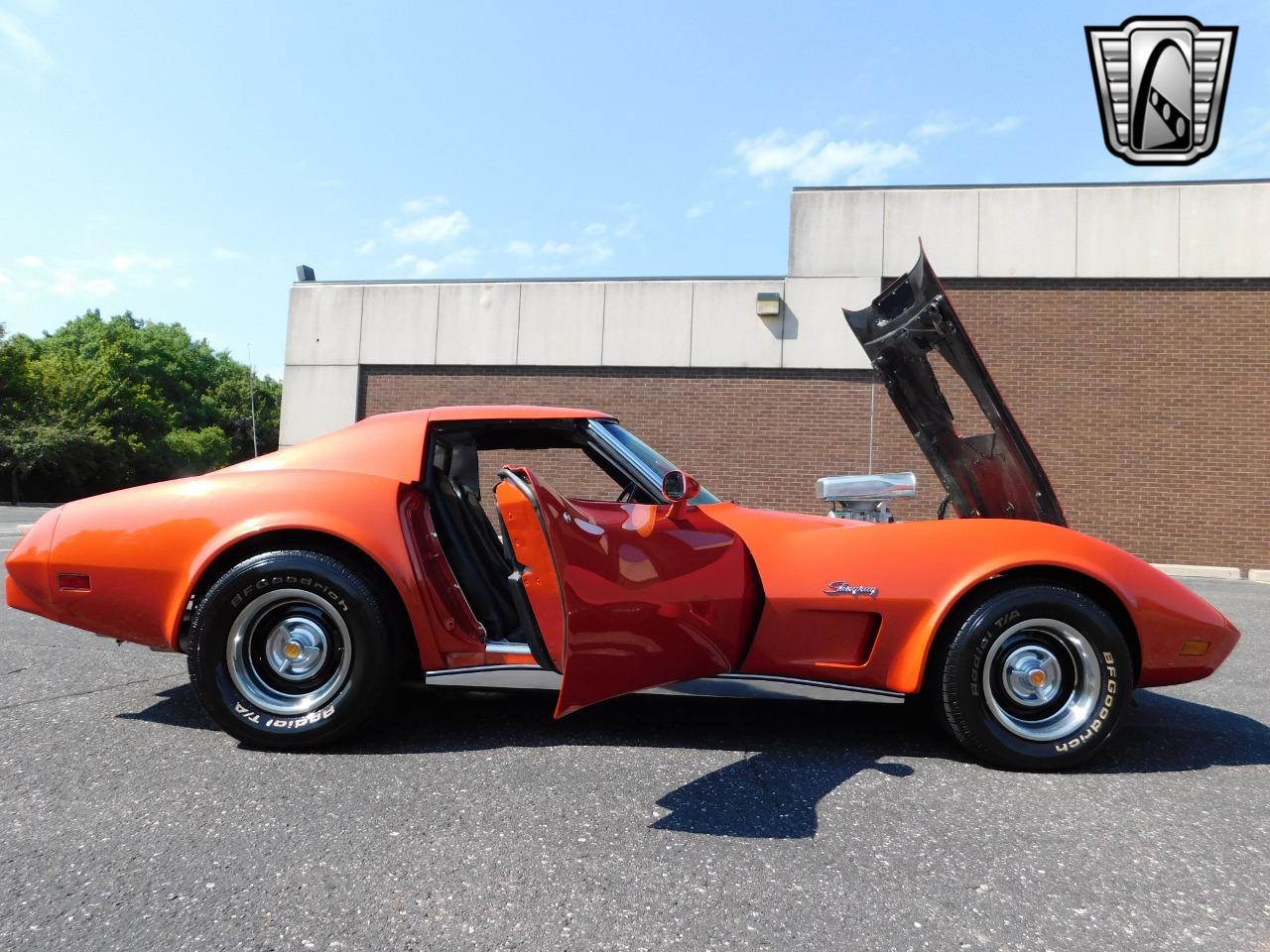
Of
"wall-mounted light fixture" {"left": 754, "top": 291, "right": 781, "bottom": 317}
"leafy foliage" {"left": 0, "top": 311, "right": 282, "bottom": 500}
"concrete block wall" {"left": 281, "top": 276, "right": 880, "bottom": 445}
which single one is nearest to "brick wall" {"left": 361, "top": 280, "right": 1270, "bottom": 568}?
"concrete block wall" {"left": 281, "top": 276, "right": 880, "bottom": 445}

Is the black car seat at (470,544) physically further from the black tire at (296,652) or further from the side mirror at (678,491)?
the side mirror at (678,491)

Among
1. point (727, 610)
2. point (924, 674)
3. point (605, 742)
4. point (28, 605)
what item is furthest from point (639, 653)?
point (28, 605)

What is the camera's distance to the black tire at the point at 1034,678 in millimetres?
2926

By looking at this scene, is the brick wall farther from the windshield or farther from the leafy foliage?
the leafy foliage

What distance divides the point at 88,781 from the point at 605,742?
174 centimetres

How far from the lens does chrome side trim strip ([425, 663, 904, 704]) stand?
2982 millimetres

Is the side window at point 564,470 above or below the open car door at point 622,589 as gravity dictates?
above

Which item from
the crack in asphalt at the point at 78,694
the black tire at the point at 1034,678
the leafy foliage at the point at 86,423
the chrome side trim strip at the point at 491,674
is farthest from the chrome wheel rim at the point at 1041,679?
the leafy foliage at the point at 86,423

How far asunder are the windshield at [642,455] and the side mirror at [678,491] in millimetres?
303

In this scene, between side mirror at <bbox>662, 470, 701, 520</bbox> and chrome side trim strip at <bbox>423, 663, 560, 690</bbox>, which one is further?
chrome side trim strip at <bbox>423, 663, 560, 690</bbox>

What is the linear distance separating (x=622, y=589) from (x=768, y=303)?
35.3 ft

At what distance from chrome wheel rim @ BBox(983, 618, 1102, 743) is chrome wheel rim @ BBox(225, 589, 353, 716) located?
2371mm

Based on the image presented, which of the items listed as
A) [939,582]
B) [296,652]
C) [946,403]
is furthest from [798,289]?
[296,652]

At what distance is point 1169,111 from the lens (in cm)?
778
